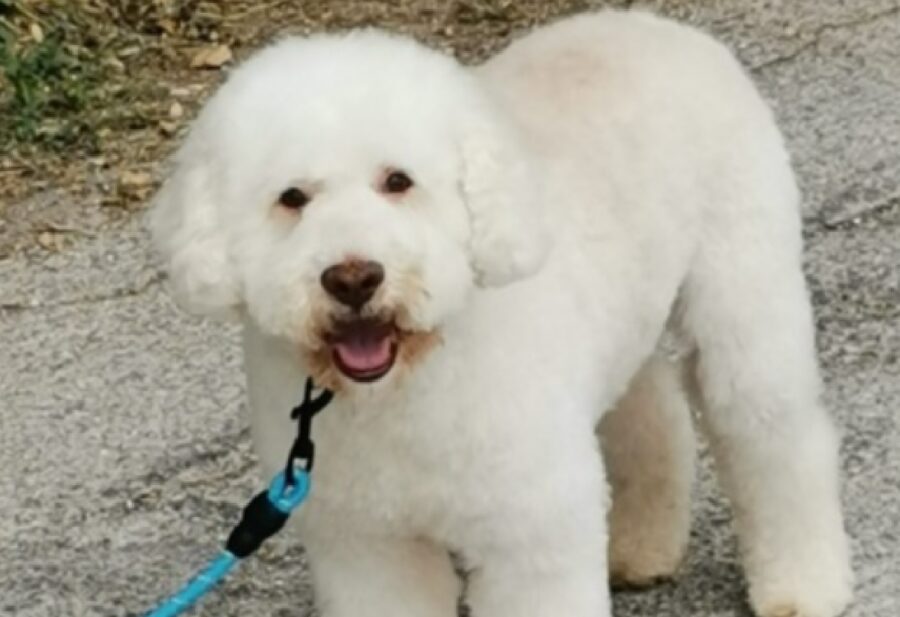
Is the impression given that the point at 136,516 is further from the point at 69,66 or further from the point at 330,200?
the point at 69,66

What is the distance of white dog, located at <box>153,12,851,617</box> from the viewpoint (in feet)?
12.1

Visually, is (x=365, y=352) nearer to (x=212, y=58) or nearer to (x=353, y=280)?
(x=353, y=280)

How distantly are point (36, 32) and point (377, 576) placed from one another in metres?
4.26

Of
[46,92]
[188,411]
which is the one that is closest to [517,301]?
[188,411]

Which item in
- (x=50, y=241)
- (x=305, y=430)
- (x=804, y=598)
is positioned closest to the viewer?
(x=305, y=430)

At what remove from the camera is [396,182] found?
3.70 m

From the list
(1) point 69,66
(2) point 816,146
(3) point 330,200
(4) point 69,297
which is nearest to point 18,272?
(4) point 69,297

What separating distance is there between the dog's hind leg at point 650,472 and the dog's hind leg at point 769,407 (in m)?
0.14

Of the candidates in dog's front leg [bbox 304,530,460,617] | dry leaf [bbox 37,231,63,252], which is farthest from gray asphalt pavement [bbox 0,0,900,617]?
dog's front leg [bbox 304,530,460,617]

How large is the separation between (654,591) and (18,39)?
3.87 m

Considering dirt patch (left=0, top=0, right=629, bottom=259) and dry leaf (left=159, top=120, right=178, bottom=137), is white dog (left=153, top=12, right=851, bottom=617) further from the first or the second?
dry leaf (left=159, top=120, right=178, bottom=137)

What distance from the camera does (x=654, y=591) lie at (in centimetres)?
493

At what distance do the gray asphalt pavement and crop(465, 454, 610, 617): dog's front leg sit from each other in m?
0.79

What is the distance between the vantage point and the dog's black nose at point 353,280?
11.6 ft
